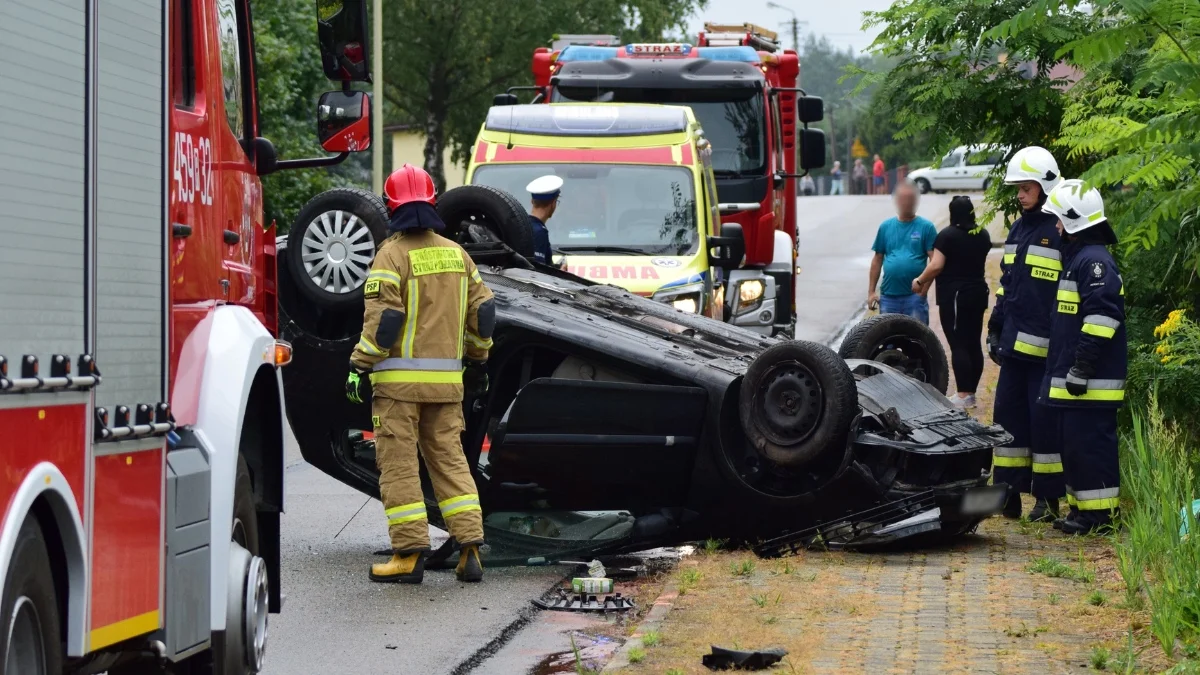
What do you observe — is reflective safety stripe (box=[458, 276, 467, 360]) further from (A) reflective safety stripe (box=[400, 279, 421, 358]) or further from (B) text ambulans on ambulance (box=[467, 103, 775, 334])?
(B) text ambulans on ambulance (box=[467, 103, 775, 334])

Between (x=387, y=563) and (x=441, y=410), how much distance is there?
809mm

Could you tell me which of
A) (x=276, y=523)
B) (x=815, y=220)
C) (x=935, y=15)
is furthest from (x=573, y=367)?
(x=815, y=220)

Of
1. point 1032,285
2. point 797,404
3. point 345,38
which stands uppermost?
point 345,38

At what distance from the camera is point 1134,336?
11.2 meters

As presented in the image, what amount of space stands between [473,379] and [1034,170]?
320cm

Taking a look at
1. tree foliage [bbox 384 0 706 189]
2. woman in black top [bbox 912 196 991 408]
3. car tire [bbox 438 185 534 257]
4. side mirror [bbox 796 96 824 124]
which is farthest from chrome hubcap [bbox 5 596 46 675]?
tree foliage [bbox 384 0 706 189]

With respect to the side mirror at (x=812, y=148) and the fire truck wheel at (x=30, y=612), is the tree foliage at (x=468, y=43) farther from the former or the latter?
the fire truck wheel at (x=30, y=612)

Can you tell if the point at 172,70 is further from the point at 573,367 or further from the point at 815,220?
the point at 815,220

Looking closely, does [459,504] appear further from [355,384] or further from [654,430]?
[654,430]

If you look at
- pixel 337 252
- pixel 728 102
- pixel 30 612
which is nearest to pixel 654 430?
pixel 337 252

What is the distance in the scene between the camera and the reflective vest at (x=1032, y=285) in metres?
9.19

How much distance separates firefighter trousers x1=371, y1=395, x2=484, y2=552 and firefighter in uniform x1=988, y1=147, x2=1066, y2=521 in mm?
2961

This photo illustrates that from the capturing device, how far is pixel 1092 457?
8.68 m

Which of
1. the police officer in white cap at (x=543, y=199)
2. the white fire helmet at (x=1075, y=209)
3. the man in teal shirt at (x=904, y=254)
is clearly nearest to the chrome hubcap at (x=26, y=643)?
the white fire helmet at (x=1075, y=209)
